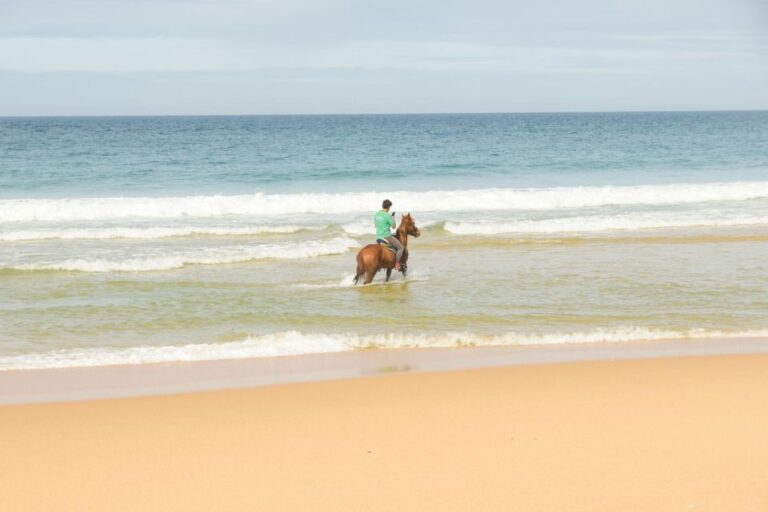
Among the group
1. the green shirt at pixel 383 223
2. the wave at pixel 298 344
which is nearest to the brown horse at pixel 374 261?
the green shirt at pixel 383 223

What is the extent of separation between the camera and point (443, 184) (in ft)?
119

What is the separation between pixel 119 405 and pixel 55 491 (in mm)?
2110

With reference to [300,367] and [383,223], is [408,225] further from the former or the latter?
[300,367]

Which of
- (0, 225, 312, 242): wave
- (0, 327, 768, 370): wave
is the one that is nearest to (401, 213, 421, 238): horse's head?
(0, 327, 768, 370): wave

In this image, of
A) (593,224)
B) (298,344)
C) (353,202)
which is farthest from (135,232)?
(298,344)

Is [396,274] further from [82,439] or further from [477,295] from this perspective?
[82,439]

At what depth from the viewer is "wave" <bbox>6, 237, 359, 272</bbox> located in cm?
1662

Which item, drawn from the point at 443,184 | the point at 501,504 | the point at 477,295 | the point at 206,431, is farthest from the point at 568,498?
the point at 443,184

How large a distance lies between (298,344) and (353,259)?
708 cm

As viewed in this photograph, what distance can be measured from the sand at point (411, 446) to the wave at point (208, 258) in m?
8.64

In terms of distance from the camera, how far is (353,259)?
18.0m

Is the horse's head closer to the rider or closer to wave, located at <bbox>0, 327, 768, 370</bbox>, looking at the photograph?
the rider

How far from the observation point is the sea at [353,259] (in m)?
11.5

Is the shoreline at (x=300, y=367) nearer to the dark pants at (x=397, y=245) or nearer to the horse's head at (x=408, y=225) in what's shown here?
the dark pants at (x=397, y=245)
